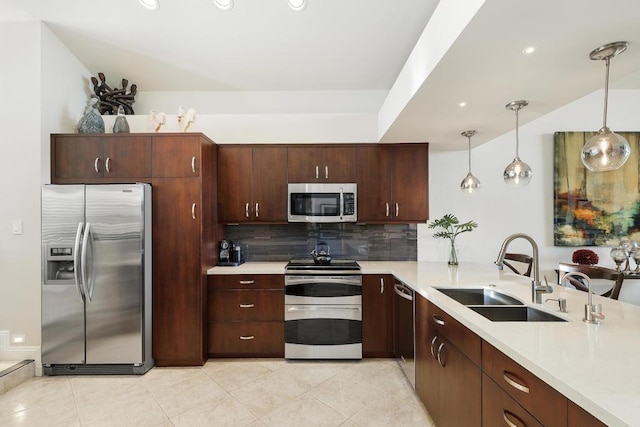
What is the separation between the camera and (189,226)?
2.89 m

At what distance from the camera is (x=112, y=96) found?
3391 millimetres

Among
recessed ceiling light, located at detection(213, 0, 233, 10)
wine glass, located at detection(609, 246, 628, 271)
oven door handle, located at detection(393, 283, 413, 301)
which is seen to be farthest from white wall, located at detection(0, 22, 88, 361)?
wine glass, located at detection(609, 246, 628, 271)

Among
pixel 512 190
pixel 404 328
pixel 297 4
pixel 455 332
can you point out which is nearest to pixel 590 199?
pixel 512 190

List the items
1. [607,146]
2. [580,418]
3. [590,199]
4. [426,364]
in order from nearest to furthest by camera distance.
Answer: [580,418] → [607,146] → [426,364] → [590,199]

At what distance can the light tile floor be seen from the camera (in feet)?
6.99

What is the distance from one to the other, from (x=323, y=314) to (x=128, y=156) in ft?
7.82

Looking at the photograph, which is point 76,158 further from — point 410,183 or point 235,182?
point 410,183

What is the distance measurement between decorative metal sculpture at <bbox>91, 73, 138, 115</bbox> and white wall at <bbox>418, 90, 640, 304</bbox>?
11.6 feet

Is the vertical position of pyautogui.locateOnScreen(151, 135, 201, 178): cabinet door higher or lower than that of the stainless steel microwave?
higher

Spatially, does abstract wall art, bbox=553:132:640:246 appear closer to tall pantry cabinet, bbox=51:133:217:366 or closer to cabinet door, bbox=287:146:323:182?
cabinet door, bbox=287:146:323:182

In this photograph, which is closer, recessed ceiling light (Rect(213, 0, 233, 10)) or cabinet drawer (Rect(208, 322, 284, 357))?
recessed ceiling light (Rect(213, 0, 233, 10))

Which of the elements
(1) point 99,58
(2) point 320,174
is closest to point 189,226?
(2) point 320,174

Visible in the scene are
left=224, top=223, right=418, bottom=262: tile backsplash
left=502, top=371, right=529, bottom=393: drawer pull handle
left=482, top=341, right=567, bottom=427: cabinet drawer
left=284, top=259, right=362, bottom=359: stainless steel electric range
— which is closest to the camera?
left=482, top=341, right=567, bottom=427: cabinet drawer

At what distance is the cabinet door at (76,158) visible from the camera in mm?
2873
